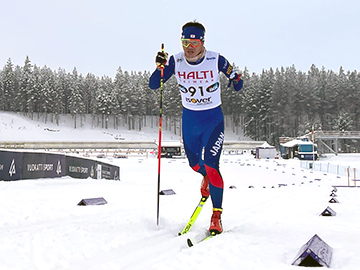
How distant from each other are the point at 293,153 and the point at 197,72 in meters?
47.2

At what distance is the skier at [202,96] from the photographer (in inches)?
165

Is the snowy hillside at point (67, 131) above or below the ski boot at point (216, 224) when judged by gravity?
above

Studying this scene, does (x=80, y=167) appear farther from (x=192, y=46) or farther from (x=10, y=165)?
(x=192, y=46)

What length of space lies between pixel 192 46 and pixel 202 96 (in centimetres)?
70

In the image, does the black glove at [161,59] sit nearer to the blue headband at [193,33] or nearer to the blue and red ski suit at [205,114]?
the blue and red ski suit at [205,114]

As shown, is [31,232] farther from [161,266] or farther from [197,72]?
[197,72]

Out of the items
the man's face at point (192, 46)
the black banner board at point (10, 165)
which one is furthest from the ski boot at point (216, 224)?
the black banner board at point (10, 165)

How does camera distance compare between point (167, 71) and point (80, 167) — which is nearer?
point (167, 71)

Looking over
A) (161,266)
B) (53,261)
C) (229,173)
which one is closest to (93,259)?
(53,261)

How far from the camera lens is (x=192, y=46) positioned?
4285 millimetres

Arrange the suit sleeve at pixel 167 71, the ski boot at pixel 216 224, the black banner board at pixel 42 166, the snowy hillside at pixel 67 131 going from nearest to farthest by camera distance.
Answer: the ski boot at pixel 216 224
the suit sleeve at pixel 167 71
the black banner board at pixel 42 166
the snowy hillside at pixel 67 131

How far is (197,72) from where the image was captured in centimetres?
435

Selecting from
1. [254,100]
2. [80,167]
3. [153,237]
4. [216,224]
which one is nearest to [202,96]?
[216,224]

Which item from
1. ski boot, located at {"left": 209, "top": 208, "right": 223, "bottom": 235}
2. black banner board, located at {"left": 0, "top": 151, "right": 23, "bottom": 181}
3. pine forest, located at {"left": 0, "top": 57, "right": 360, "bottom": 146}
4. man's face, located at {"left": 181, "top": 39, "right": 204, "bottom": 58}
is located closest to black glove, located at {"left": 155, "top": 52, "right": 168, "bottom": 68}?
man's face, located at {"left": 181, "top": 39, "right": 204, "bottom": 58}
